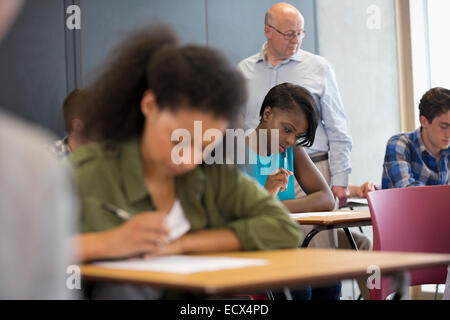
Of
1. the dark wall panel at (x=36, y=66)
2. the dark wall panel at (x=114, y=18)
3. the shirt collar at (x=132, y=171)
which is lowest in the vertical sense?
the shirt collar at (x=132, y=171)

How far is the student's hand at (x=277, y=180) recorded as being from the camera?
9.07 ft

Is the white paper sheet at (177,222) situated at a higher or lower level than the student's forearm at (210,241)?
higher

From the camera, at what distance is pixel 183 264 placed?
114 centimetres

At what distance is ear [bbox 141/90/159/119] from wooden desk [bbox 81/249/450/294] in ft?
1.12

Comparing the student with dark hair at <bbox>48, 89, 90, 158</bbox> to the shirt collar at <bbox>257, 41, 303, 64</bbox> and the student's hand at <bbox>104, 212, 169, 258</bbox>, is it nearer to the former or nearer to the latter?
the shirt collar at <bbox>257, 41, 303, 64</bbox>

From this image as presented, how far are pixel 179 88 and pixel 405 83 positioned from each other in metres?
4.49

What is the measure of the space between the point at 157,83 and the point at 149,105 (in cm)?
5

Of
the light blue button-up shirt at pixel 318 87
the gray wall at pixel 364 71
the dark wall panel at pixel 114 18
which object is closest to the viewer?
the dark wall panel at pixel 114 18

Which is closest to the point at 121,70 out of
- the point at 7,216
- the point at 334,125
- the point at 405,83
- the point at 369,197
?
the point at 7,216

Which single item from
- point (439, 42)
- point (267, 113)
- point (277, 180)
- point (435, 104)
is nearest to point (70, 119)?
point (267, 113)

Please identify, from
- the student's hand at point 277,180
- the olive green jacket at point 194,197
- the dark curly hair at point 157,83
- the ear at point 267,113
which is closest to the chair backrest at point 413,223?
the student's hand at point 277,180

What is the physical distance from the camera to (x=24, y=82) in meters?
3.21

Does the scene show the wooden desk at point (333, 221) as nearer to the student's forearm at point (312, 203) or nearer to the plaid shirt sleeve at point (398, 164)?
the student's forearm at point (312, 203)

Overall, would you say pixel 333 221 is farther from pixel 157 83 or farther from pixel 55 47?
pixel 55 47
